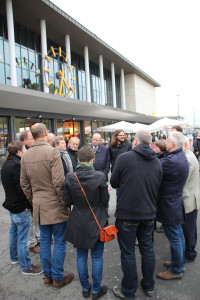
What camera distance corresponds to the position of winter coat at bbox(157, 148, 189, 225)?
101 inches

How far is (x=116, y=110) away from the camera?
1939 centimetres

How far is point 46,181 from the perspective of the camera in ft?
8.45

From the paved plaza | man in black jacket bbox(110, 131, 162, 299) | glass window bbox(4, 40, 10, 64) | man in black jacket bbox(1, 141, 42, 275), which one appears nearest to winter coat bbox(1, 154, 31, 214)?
man in black jacket bbox(1, 141, 42, 275)

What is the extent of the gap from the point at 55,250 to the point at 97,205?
85 cm

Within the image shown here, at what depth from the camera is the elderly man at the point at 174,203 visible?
102 inches

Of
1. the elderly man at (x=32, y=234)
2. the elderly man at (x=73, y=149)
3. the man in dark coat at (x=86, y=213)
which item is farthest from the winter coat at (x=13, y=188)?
the elderly man at (x=73, y=149)

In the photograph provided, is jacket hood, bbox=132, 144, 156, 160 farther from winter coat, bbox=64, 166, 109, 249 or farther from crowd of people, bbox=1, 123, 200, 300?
winter coat, bbox=64, 166, 109, 249

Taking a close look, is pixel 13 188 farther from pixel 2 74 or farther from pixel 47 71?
pixel 47 71

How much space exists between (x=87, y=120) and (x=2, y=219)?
54.3 ft

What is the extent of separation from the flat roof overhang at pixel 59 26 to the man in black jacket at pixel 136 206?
16908mm

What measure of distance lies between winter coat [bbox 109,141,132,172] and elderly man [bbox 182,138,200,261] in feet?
5.92

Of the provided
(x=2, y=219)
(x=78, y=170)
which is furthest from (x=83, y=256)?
(x=2, y=219)

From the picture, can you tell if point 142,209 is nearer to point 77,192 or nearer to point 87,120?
point 77,192

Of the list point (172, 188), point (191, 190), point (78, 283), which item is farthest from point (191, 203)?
point (78, 283)
